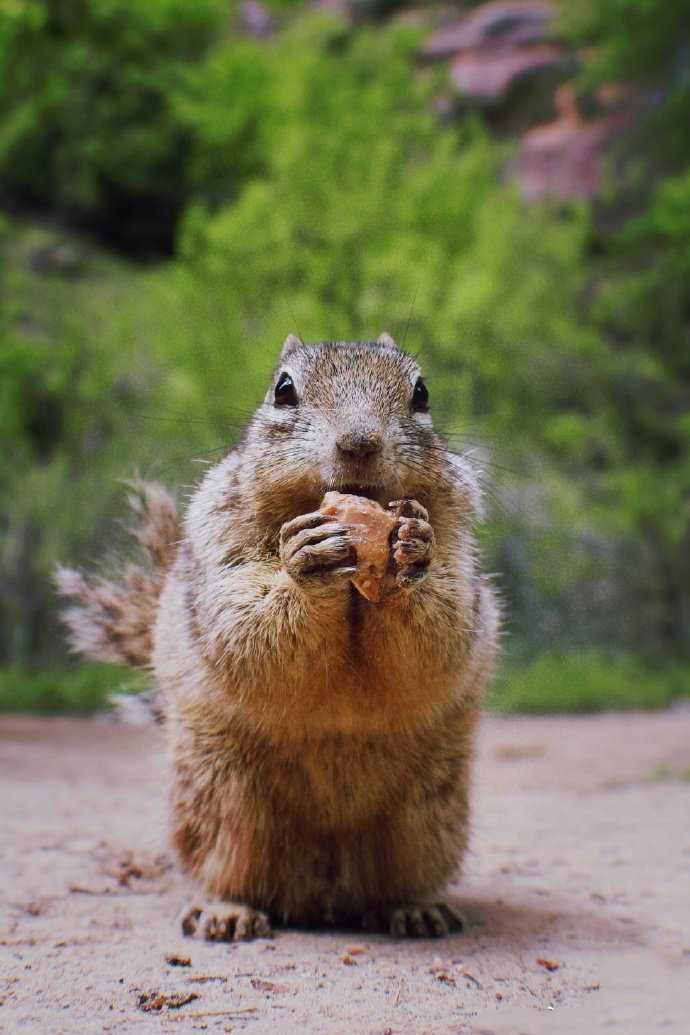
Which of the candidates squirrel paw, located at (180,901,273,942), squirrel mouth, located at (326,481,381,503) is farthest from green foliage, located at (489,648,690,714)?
squirrel mouth, located at (326,481,381,503)

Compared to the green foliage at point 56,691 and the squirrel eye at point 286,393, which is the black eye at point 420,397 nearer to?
the squirrel eye at point 286,393

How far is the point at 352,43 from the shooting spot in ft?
51.1

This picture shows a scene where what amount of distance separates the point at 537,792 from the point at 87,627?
276cm

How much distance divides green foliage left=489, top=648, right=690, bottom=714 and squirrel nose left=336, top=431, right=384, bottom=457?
6.89 m

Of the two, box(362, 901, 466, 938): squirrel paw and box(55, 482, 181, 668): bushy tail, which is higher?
box(55, 482, 181, 668): bushy tail

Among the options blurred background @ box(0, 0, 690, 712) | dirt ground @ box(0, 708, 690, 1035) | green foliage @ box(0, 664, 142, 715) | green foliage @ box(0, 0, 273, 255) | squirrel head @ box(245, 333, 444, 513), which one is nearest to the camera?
dirt ground @ box(0, 708, 690, 1035)

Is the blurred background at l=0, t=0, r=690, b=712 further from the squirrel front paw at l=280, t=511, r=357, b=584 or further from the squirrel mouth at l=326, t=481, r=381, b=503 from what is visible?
the squirrel front paw at l=280, t=511, r=357, b=584

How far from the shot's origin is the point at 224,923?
7.41 ft

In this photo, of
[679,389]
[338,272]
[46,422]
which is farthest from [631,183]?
[46,422]

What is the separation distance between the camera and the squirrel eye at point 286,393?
2.35m

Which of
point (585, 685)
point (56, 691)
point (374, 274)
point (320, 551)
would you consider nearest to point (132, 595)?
point (320, 551)

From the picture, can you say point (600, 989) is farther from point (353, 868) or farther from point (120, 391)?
Answer: point (120, 391)

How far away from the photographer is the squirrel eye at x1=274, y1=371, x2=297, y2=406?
2.35 metres

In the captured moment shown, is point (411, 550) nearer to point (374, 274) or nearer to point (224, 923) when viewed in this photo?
point (224, 923)
